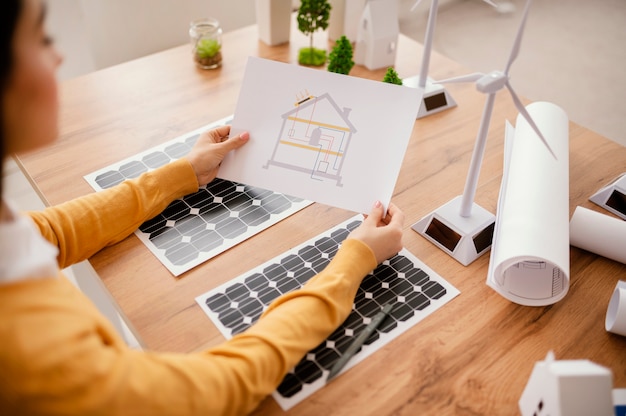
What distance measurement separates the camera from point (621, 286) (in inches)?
32.9

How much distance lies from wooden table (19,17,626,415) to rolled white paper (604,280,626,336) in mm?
16

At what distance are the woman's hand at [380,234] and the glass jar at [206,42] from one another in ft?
2.29

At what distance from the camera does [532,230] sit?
0.85 m

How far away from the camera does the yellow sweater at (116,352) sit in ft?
1.85

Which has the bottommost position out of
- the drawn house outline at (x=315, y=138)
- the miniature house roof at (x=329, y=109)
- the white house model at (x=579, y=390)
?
the white house model at (x=579, y=390)

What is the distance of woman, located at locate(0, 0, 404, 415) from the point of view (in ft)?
1.80

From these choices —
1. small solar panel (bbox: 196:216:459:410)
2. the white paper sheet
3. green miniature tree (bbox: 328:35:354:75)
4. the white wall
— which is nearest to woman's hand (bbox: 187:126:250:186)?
the white paper sheet

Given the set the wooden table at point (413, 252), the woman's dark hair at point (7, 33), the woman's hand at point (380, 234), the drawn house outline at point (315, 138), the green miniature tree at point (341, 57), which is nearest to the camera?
the woman's dark hair at point (7, 33)

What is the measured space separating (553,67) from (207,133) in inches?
86.1

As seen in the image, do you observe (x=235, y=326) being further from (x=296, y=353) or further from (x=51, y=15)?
(x=51, y=15)

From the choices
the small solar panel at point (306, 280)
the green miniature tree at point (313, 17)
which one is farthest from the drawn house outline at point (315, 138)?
the green miniature tree at point (313, 17)

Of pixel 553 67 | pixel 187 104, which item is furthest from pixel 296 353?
pixel 553 67

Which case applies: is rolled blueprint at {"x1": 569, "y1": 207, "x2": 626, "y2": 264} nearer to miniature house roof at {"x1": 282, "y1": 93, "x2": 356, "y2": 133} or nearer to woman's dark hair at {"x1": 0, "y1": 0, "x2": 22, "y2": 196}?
miniature house roof at {"x1": 282, "y1": 93, "x2": 356, "y2": 133}

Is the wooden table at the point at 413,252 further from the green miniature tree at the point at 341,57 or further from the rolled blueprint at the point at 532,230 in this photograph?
the green miniature tree at the point at 341,57
